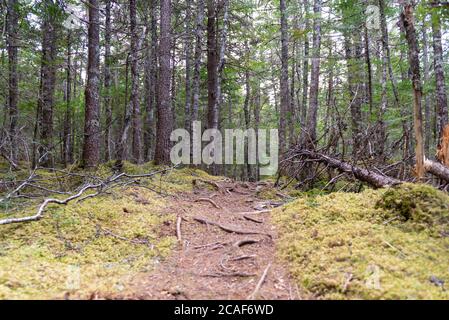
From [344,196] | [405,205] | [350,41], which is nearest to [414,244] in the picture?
[405,205]

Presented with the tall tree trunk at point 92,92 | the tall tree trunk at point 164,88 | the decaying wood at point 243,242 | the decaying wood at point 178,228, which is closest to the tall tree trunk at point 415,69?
the decaying wood at point 243,242

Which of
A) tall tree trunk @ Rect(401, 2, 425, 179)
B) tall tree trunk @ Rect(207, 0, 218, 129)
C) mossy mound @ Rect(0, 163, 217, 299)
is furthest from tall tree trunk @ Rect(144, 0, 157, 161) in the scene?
tall tree trunk @ Rect(401, 2, 425, 179)

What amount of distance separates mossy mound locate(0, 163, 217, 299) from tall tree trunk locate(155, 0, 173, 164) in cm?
439

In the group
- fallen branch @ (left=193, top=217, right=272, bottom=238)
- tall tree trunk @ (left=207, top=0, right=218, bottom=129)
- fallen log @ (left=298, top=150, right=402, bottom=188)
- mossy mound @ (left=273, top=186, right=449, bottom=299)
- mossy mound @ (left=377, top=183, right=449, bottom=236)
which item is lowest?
fallen branch @ (left=193, top=217, right=272, bottom=238)

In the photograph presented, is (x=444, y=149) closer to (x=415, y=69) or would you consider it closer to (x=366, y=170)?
(x=366, y=170)

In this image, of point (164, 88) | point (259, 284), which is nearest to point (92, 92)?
point (164, 88)

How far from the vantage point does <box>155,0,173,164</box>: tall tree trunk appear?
32.1 ft

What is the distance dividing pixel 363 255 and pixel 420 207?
118 cm

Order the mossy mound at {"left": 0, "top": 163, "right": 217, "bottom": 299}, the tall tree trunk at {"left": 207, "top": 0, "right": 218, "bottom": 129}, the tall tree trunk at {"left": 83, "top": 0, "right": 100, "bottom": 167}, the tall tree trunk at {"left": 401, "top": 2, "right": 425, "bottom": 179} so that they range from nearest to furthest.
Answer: the mossy mound at {"left": 0, "top": 163, "right": 217, "bottom": 299}
the tall tree trunk at {"left": 401, "top": 2, "right": 425, "bottom": 179}
the tall tree trunk at {"left": 83, "top": 0, "right": 100, "bottom": 167}
the tall tree trunk at {"left": 207, "top": 0, "right": 218, "bottom": 129}

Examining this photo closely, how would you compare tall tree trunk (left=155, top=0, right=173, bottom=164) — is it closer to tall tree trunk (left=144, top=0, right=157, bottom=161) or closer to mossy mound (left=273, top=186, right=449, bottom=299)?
tall tree trunk (left=144, top=0, right=157, bottom=161)

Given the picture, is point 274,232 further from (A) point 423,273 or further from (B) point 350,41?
(B) point 350,41

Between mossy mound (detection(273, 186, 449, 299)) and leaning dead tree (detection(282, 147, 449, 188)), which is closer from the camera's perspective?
mossy mound (detection(273, 186, 449, 299))
